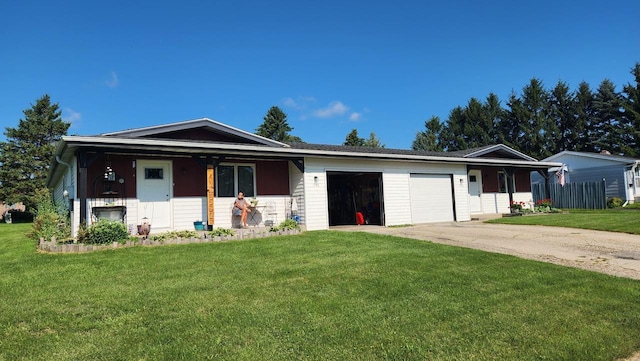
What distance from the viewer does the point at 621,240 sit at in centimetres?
832

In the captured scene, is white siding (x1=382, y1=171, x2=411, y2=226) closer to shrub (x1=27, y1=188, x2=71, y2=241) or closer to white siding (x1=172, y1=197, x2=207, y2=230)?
white siding (x1=172, y1=197, x2=207, y2=230)

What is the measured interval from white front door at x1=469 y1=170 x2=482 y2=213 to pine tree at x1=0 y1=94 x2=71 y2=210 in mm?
30651

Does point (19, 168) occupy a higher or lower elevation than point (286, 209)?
higher

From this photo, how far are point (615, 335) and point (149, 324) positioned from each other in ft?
13.8

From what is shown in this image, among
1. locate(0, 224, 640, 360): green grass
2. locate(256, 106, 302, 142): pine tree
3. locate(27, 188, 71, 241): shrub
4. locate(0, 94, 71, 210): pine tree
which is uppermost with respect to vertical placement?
locate(256, 106, 302, 142): pine tree

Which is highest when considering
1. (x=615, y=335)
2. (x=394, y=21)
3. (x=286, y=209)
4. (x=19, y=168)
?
(x=394, y=21)

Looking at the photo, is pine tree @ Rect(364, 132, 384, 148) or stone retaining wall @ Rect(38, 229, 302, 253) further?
pine tree @ Rect(364, 132, 384, 148)

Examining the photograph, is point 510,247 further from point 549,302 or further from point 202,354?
point 202,354

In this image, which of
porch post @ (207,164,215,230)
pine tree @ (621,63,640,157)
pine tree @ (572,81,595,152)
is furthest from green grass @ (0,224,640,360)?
pine tree @ (572,81,595,152)

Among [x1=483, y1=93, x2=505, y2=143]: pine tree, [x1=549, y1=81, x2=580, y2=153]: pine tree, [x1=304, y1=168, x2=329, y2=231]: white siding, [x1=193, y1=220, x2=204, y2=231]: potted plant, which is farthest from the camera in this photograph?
[x1=483, y1=93, x2=505, y2=143]: pine tree

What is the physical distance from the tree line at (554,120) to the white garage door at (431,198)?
29.6 m

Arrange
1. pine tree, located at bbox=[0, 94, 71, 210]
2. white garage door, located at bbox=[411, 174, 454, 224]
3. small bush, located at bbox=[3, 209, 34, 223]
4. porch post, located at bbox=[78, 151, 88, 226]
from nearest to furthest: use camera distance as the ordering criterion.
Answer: porch post, located at bbox=[78, 151, 88, 226]
white garage door, located at bbox=[411, 174, 454, 224]
small bush, located at bbox=[3, 209, 34, 223]
pine tree, located at bbox=[0, 94, 71, 210]

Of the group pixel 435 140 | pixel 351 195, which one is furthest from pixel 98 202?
pixel 435 140

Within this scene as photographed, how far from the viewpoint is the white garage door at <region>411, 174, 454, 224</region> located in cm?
1458
